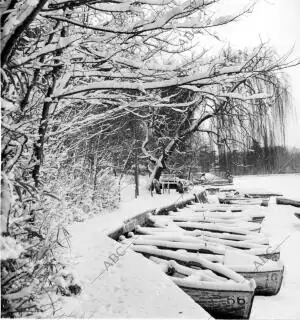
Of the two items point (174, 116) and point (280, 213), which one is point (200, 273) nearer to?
point (280, 213)

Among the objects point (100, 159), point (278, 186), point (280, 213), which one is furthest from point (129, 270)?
point (278, 186)

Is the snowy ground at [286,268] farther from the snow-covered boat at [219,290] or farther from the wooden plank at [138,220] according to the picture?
the wooden plank at [138,220]

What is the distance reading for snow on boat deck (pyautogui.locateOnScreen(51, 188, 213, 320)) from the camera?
2867 mm

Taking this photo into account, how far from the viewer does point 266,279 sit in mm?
5203

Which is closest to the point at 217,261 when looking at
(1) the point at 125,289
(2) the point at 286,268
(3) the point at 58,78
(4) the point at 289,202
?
(2) the point at 286,268

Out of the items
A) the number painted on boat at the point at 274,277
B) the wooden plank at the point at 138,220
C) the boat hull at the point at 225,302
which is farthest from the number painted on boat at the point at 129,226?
the number painted on boat at the point at 274,277

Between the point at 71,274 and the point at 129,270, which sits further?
the point at 129,270

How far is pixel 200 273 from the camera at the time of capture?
188 inches

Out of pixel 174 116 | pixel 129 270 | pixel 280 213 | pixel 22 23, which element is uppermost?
pixel 174 116

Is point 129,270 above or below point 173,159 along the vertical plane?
below

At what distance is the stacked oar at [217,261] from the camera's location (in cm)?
429

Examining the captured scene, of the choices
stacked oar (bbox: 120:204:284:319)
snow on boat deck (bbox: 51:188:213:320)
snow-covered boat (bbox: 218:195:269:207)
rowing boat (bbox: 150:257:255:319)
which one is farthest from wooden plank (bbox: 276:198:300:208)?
snow on boat deck (bbox: 51:188:213:320)

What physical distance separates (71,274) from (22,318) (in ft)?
2.93

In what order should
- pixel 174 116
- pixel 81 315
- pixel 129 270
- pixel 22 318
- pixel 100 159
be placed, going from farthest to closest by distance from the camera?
pixel 174 116 < pixel 100 159 < pixel 129 270 < pixel 81 315 < pixel 22 318
